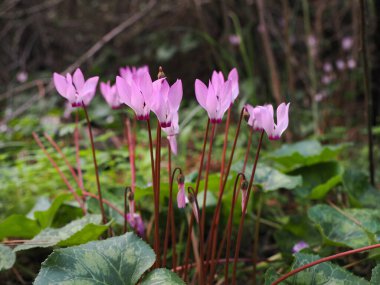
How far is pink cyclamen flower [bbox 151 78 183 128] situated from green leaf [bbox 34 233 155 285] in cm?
31

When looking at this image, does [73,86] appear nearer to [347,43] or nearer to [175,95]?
[175,95]

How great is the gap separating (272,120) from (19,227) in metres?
0.93

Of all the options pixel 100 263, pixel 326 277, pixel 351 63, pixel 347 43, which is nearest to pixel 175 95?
pixel 100 263

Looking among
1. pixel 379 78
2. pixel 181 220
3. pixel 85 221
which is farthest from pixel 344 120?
pixel 85 221

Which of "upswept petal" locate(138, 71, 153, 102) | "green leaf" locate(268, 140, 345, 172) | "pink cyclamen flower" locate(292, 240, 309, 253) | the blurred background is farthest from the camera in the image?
the blurred background

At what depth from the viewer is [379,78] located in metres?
3.69

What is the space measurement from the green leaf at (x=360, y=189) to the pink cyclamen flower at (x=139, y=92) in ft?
3.23

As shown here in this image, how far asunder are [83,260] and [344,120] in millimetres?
4202

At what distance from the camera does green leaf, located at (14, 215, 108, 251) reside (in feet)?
3.62

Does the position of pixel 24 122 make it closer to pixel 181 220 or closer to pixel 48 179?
pixel 48 179

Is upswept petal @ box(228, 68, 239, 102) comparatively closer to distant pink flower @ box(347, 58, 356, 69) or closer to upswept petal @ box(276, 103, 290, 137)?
upswept petal @ box(276, 103, 290, 137)

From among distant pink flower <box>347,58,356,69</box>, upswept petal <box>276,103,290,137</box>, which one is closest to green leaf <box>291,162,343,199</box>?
upswept petal <box>276,103,290,137</box>

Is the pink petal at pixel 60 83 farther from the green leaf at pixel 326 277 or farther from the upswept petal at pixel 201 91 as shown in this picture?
the green leaf at pixel 326 277

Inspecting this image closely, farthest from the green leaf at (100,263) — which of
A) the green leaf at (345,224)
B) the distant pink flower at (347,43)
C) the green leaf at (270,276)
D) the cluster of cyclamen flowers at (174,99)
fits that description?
the distant pink flower at (347,43)
